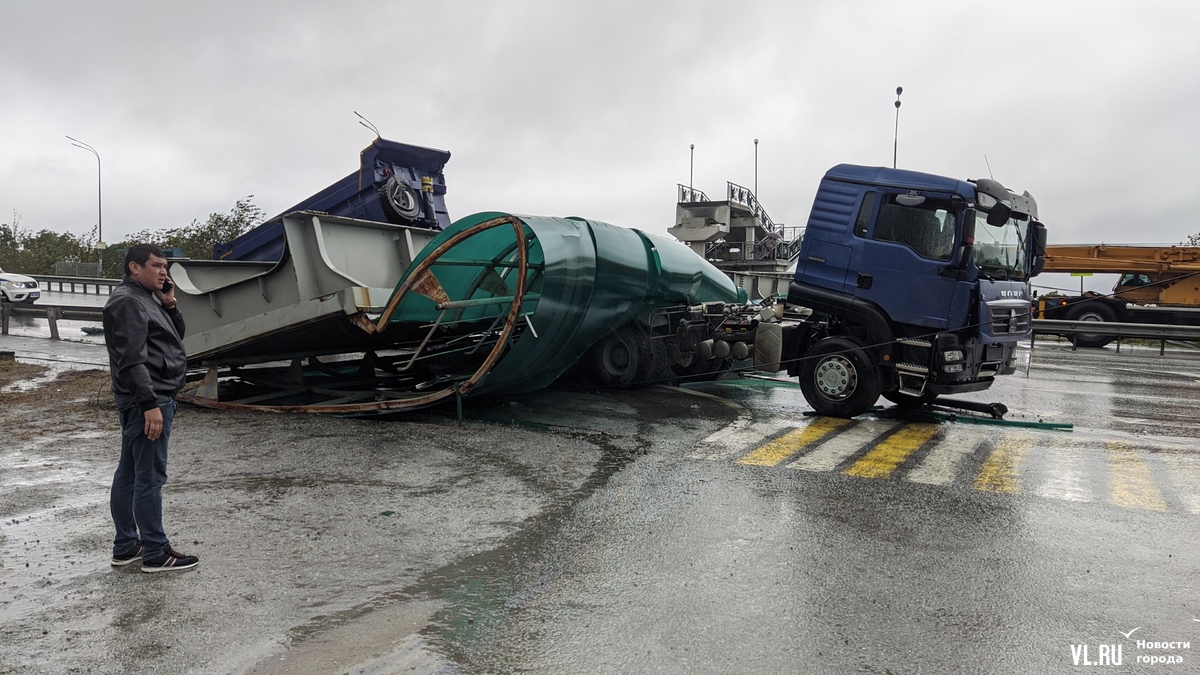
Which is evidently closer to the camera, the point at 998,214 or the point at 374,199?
the point at 998,214

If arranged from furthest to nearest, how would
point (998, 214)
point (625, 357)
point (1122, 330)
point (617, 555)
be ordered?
point (1122, 330)
point (625, 357)
point (998, 214)
point (617, 555)

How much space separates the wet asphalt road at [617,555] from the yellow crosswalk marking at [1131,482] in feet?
0.11

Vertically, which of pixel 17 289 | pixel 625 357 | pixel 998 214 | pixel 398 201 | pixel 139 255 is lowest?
pixel 625 357

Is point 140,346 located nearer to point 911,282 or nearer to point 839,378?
point 839,378

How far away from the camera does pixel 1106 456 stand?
294 inches

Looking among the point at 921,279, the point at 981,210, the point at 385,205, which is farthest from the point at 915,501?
the point at 385,205

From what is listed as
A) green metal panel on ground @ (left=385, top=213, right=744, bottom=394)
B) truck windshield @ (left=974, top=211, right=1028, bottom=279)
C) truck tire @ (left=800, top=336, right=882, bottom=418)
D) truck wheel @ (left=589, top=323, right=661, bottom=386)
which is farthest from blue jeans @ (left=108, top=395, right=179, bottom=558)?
truck windshield @ (left=974, top=211, right=1028, bottom=279)

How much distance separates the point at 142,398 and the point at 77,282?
89.2ft

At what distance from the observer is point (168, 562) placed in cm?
416

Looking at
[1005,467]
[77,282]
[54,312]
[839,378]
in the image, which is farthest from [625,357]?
[77,282]

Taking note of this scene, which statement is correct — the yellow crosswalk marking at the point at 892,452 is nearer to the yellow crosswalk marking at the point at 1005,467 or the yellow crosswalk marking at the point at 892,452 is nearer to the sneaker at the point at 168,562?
the yellow crosswalk marking at the point at 1005,467

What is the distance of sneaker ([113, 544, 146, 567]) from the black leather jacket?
78 cm

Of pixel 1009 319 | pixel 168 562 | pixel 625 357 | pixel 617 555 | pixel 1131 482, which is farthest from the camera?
pixel 625 357

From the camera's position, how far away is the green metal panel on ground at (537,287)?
26.7 ft
